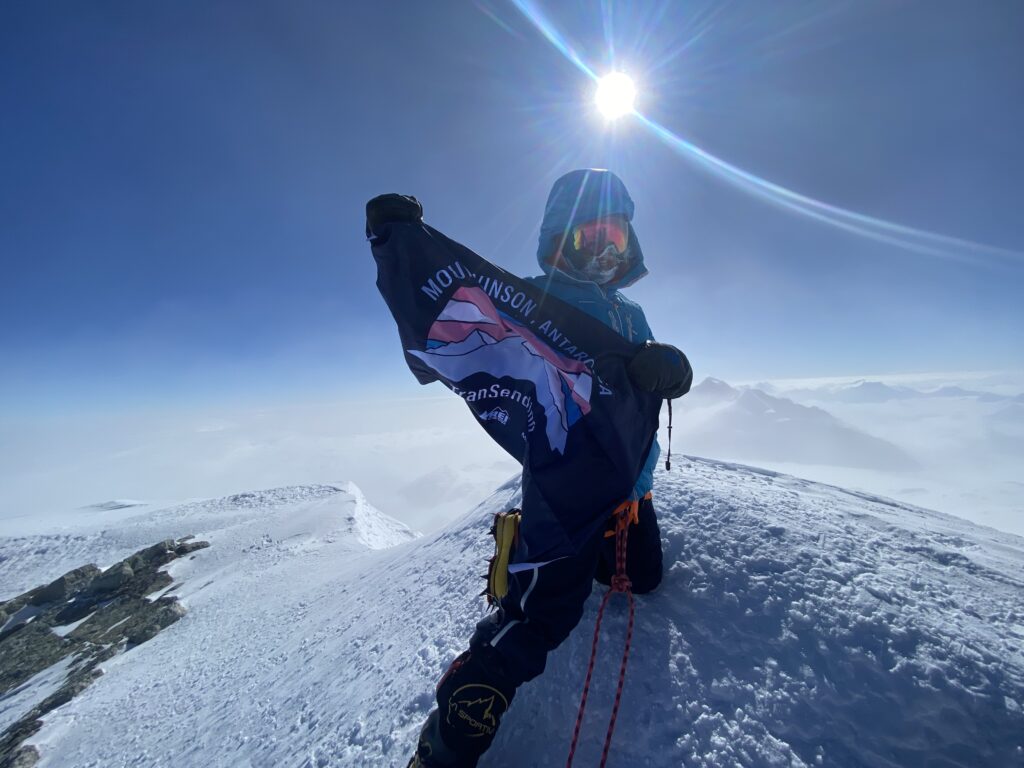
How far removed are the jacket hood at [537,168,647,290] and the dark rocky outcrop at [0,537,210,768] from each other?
8697 millimetres

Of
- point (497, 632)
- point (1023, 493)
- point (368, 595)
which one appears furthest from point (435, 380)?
point (1023, 493)

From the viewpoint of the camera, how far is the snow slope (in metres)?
1.75

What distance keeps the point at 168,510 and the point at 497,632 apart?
26.9 meters

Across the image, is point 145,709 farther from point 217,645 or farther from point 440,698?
point 440,698

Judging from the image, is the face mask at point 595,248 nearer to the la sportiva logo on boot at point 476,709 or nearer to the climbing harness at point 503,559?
the climbing harness at point 503,559

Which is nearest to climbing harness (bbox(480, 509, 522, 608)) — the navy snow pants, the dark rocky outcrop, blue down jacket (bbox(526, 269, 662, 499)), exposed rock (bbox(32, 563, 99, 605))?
the navy snow pants

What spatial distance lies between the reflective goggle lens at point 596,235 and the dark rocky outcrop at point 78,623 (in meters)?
8.87

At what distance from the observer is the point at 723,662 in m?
2.10

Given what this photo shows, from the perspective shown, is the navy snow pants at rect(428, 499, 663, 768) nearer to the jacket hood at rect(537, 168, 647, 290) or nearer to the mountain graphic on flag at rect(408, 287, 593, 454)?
the mountain graphic on flag at rect(408, 287, 593, 454)

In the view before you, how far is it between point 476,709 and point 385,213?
269cm

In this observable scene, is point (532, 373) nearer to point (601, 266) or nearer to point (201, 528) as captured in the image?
point (601, 266)

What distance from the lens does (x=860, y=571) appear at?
7.93ft

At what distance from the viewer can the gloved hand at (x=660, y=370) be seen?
7.25ft

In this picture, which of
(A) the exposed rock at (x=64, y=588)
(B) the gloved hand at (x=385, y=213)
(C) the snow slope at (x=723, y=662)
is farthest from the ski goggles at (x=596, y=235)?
(A) the exposed rock at (x=64, y=588)
